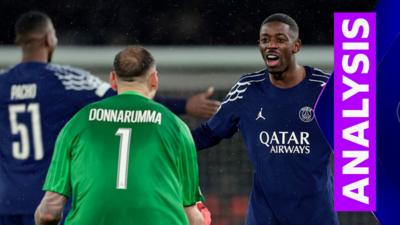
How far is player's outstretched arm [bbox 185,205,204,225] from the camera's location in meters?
5.78

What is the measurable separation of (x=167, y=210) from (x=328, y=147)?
188 centimetres

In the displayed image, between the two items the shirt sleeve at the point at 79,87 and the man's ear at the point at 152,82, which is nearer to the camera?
the man's ear at the point at 152,82

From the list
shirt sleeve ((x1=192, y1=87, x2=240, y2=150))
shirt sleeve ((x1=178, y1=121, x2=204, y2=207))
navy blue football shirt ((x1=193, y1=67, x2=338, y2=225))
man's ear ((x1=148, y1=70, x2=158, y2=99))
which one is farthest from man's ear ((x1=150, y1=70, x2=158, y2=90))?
shirt sleeve ((x1=192, y1=87, x2=240, y2=150))

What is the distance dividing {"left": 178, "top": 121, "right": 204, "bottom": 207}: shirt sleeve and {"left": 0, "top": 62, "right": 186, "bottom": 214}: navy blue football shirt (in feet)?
6.70

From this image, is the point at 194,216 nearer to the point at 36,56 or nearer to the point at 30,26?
the point at 36,56

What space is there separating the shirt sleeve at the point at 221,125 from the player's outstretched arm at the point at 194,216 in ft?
5.56

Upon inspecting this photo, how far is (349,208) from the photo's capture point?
7.57 metres

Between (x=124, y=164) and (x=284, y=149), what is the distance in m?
1.79

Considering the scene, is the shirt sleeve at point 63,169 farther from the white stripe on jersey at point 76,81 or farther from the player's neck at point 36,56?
the player's neck at point 36,56

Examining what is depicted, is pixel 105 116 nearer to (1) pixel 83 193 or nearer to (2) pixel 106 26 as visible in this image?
(1) pixel 83 193

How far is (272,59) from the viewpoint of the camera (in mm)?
7297

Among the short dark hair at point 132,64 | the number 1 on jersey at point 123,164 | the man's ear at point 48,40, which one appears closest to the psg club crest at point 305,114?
the man's ear at point 48,40

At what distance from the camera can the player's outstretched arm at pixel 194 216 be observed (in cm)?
578
